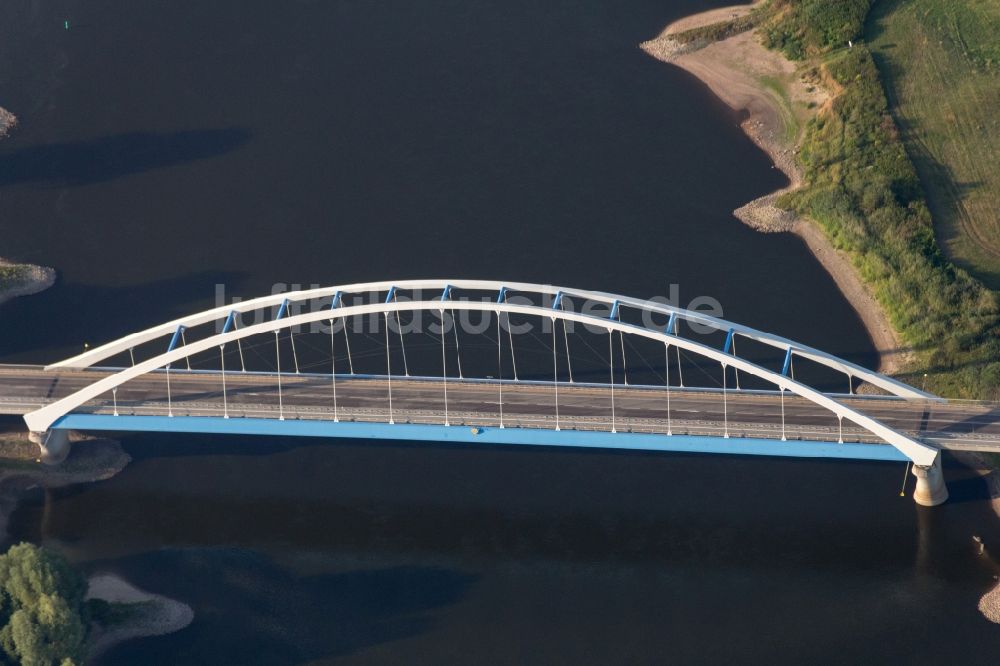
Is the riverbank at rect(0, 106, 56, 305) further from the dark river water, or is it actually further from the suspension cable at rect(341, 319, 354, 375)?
the suspension cable at rect(341, 319, 354, 375)

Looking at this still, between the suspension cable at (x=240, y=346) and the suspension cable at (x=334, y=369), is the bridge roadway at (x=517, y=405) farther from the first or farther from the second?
the suspension cable at (x=240, y=346)

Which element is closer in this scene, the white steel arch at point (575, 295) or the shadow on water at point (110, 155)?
the white steel arch at point (575, 295)

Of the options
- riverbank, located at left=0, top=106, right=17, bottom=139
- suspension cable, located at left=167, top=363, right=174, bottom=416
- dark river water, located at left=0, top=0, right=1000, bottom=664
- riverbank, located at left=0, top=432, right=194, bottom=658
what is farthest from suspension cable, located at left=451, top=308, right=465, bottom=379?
riverbank, located at left=0, top=106, right=17, bottom=139

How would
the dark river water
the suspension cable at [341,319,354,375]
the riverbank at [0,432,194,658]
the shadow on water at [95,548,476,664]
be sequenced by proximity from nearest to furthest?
1. the shadow on water at [95,548,476,664]
2. the dark river water
3. the riverbank at [0,432,194,658]
4. the suspension cable at [341,319,354,375]

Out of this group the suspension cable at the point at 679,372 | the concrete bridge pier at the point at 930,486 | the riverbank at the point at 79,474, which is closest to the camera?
the riverbank at the point at 79,474

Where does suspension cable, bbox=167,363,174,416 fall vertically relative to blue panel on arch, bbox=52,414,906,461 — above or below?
above

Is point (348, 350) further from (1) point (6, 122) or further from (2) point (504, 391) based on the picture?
(1) point (6, 122)

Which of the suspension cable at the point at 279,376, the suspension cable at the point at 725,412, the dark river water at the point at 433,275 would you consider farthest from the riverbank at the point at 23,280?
the suspension cable at the point at 725,412
